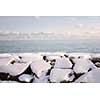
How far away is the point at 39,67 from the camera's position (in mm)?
3244

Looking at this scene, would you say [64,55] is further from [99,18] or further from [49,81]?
[99,18]

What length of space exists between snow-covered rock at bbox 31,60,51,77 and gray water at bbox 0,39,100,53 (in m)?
0.13

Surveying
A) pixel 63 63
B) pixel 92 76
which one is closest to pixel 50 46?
pixel 63 63

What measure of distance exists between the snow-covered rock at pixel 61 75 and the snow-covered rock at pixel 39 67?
77 millimetres

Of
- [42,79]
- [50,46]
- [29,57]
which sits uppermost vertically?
[50,46]

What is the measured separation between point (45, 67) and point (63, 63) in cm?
18

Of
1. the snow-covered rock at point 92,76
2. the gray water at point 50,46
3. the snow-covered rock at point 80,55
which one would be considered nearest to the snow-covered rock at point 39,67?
the gray water at point 50,46

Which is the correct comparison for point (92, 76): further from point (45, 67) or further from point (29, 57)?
point (29, 57)

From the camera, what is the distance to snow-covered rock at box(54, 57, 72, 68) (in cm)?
324

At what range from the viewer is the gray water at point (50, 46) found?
3.22m

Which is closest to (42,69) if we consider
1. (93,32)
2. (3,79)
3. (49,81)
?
(49,81)
